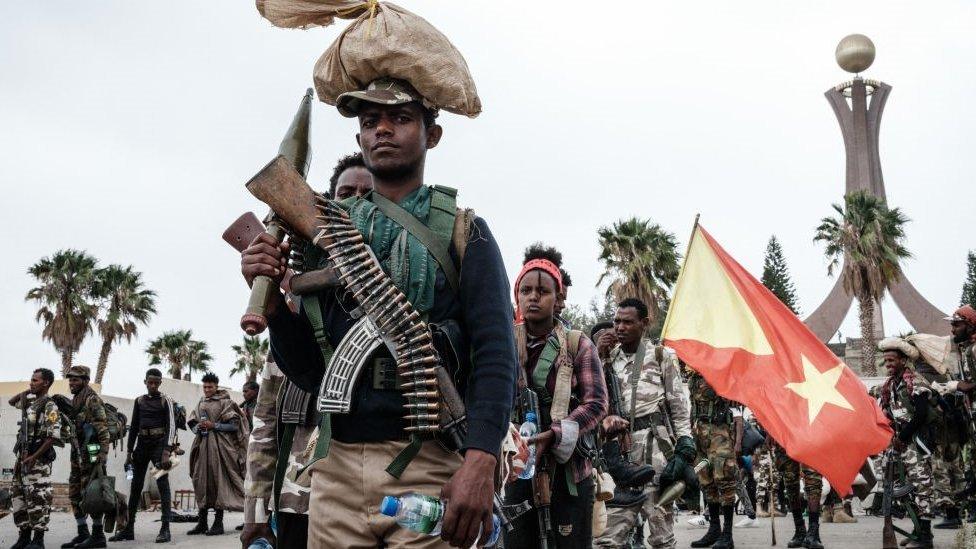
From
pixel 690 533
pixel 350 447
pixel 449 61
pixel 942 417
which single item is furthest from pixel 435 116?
pixel 690 533

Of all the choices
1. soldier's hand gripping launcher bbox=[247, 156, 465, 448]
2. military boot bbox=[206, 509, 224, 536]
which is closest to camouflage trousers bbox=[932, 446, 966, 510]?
military boot bbox=[206, 509, 224, 536]

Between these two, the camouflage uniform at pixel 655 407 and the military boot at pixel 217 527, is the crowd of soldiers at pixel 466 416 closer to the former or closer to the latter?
the camouflage uniform at pixel 655 407

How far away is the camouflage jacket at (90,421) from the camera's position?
480 inches

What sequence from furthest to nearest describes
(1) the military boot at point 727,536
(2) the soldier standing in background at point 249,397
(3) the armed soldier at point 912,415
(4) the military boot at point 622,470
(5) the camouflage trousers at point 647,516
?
(2) the soldier standing in background at point 249,397, (3) the armed soldier at point 912,415, (1) the military boot at point 727,536, (5) the camouflage trousers at point 647,516, (4) the military boot at point 622,470

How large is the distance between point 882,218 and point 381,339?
41815mm

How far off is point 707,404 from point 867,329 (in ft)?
115

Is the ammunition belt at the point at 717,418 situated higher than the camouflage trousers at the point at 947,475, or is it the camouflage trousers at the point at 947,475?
the ammunition belt at the point at 717,418

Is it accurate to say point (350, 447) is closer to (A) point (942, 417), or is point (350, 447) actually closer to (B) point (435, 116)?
(B) point (435, 116)

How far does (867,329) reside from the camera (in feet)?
142

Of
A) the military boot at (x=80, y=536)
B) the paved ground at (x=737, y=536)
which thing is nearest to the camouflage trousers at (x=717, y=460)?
the paved ground at (x=737, y=536)

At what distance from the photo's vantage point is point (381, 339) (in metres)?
2.72

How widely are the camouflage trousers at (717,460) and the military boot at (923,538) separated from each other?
2.11m

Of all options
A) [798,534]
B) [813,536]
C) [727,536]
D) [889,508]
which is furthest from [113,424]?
[889,508]

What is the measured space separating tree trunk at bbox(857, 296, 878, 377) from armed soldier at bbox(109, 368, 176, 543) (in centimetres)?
3466
